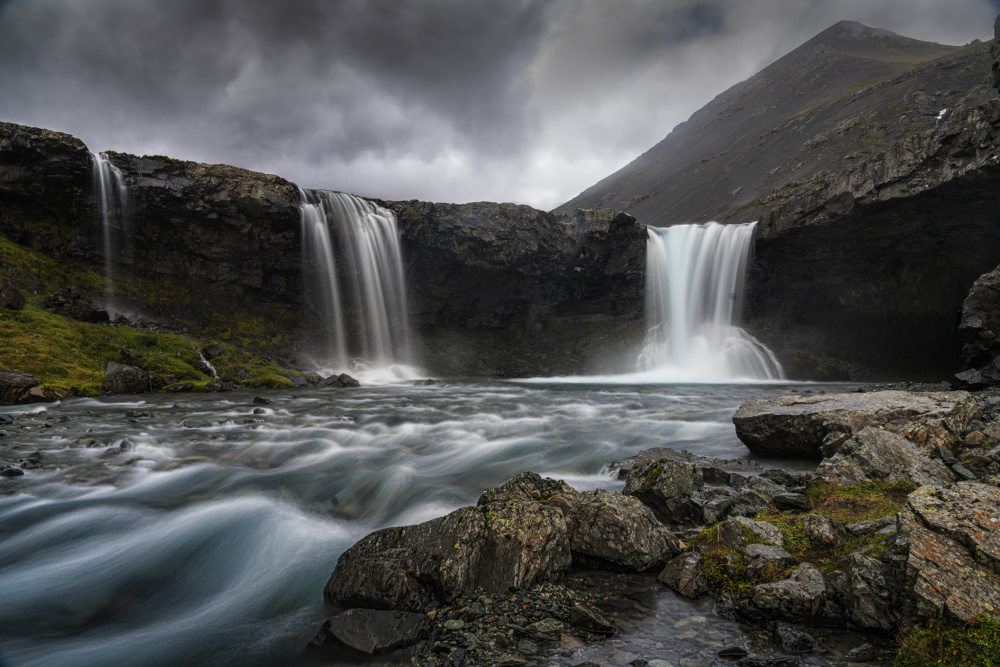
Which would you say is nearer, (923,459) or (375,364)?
(923,459)

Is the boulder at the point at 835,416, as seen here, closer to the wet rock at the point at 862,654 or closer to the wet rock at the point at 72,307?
the wet rock at the point at 862,654

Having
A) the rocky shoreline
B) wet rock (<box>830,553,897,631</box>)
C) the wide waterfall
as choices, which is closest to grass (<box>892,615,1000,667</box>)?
the rocky shoreline

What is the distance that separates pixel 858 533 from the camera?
13.3 feet

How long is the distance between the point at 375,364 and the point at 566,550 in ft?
102

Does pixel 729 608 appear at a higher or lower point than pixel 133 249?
lower

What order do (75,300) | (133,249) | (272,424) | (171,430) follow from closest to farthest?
1. (171,430)
2. (272,424)
3. (75,300)
4. (133,249)

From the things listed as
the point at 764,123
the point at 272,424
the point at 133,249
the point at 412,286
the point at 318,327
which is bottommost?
the point at 272,424

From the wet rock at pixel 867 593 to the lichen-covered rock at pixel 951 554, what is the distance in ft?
0.46

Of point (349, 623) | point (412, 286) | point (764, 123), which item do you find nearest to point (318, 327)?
point (412, 286)

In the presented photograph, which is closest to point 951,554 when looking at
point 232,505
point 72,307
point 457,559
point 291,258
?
point 457,559

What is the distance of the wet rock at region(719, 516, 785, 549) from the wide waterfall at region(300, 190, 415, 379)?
30.3 metres

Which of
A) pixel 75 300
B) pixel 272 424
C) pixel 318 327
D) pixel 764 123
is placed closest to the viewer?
pixel 272 424

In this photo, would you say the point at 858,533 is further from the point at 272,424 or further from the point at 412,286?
the point at 412,286

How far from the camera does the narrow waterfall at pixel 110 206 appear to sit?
27.1m
